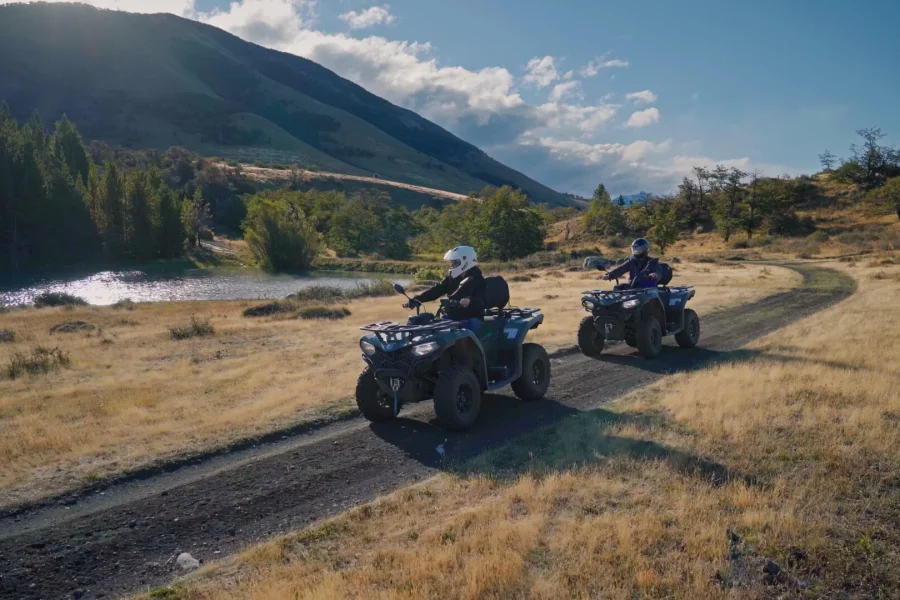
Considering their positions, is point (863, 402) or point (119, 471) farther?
point (863, 402)

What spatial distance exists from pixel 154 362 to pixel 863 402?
609 inches

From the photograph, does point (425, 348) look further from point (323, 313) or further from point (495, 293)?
point (323, 313)

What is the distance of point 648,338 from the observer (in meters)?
12.1

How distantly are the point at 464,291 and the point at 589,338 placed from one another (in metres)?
5.19

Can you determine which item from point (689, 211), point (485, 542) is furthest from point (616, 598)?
point (689, 211)

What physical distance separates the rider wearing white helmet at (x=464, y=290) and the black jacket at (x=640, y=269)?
521cm

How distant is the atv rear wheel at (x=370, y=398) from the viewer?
27.1ft

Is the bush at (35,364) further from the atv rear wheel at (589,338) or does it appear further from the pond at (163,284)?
the pond at (163,284)

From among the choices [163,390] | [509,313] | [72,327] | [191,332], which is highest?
[509,313]

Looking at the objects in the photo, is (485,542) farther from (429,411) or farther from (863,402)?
(863,402)

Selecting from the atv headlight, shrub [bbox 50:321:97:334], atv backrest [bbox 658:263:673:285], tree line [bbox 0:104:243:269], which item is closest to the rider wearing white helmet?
the atv headlight

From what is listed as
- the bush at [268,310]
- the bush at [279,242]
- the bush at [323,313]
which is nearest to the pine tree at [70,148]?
the bush at [279,242]

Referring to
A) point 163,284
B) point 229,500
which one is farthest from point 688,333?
point 163,284

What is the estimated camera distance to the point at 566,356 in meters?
13.2
